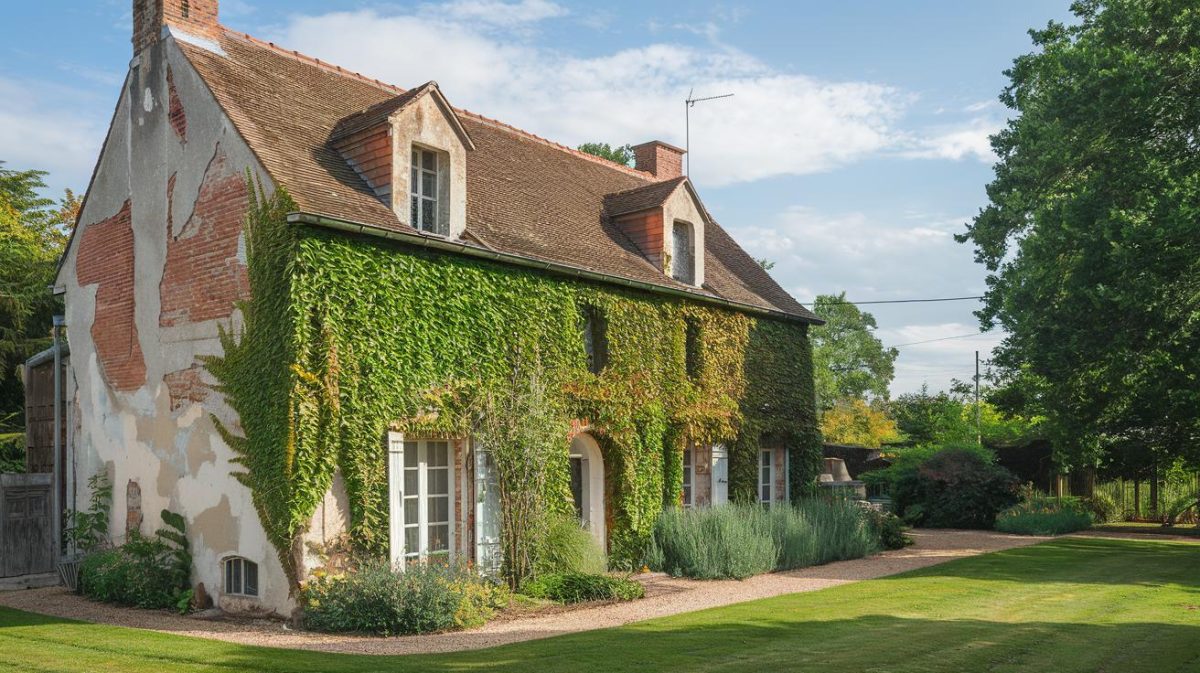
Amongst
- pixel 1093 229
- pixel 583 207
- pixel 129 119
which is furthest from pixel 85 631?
pixel 1093 229

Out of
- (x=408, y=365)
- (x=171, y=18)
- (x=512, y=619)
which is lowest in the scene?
(x=512, y=619)

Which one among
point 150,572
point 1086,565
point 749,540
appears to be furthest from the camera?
point 1086,565

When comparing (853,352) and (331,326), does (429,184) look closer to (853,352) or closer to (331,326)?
(331,326)

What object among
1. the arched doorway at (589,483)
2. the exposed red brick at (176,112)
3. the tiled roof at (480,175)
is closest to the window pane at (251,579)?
the tiled roof at (480,175)

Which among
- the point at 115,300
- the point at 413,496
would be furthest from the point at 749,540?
the point at 115,300

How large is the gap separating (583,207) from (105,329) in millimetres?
8741

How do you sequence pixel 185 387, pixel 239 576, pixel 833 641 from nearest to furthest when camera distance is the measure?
pixel 833 641
pixel 239 576
pixel 185 387

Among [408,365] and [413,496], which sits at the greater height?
[408,365]

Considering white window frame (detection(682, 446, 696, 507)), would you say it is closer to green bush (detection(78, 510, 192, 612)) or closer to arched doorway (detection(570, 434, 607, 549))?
arched doorway (detection(570, 434, 607, 549))

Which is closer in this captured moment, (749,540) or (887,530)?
(749,540)

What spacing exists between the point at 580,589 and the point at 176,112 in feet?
29.0

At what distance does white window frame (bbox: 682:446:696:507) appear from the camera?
1833 centimetres

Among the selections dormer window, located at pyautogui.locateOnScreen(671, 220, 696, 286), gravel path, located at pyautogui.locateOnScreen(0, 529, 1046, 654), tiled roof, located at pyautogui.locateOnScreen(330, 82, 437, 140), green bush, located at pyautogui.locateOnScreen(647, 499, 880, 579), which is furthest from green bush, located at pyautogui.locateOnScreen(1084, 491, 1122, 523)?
tiled roof, located at pyautogui.locateOnScreen(330, 82, 437, 140)

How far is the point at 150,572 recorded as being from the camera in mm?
12688
